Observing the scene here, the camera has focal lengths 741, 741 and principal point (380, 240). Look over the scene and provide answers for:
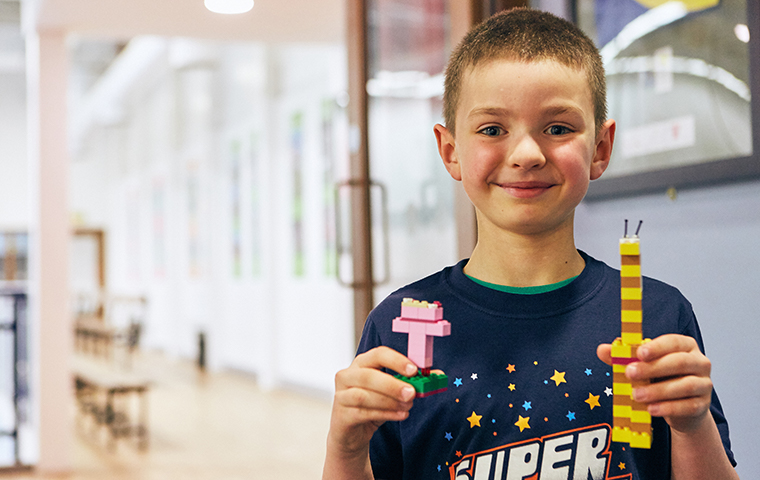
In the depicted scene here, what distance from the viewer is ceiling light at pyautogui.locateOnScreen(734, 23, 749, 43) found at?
141 cm

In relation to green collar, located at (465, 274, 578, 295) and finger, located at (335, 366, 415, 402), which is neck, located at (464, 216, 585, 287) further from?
finger, located at (335, 366, 415, 402)

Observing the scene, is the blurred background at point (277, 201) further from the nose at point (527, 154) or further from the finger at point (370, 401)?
the finger at point (370, 401)

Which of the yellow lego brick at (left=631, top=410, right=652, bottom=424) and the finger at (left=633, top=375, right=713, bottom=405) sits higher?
the finger at (left=633, top=375, right=713, bottom=405)

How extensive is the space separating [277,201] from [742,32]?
605 centimetres

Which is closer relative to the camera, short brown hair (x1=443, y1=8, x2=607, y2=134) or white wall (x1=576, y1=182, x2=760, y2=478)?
short brown hair (x1=443, y1=8, x2=607, y2=134)

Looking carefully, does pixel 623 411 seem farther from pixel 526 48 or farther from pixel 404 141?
pixel 404 141

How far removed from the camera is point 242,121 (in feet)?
27.2

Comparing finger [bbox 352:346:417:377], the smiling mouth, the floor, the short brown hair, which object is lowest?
the floor

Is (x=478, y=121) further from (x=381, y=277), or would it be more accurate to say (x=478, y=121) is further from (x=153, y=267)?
(x=153, y=267)

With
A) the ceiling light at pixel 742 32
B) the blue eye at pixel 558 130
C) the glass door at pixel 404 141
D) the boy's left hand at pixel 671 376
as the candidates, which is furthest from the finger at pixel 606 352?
the glass door at pixel 404 141

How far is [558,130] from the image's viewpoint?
2.37 feet

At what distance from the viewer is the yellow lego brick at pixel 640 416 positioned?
0.58 meters

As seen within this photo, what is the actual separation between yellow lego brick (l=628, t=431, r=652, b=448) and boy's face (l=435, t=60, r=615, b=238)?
0.79 ft

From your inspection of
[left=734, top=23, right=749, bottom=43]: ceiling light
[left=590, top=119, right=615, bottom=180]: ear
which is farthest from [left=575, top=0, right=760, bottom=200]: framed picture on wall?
[left=590, top=119, right=615, bottom=180]: ear
